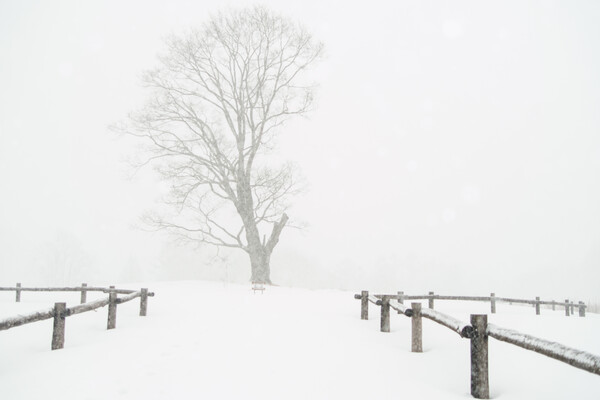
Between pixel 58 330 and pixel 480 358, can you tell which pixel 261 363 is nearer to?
pixel 480 358

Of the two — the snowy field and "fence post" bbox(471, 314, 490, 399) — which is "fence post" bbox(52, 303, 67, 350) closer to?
the snowy field

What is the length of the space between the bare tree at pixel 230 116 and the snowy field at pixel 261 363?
1171 centimetres

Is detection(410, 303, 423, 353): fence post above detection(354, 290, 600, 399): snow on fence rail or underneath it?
A: underneath

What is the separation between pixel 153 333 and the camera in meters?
6.78

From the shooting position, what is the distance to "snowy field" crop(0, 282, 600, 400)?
159 inches

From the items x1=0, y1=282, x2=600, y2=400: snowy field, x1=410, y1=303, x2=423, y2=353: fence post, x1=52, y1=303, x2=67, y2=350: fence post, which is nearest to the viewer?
x1=0, y1=282, x2=600, y2=400: snowy field

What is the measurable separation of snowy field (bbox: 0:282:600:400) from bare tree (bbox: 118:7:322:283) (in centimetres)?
1171

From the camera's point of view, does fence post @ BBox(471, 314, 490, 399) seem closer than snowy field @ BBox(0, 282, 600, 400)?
Yes

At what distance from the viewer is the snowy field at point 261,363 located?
4051 mm

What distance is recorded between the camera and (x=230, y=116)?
68.9ft

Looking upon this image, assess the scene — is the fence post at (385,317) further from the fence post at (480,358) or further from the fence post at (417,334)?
the fence post at (480,358)

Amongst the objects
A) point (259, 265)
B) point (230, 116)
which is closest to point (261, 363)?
point (259, 265)

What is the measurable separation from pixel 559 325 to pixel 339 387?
8.92m


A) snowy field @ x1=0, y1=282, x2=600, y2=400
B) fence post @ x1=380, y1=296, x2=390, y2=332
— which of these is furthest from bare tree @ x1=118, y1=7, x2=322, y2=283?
fence post @ x1=380, y1=296, x2=390, y2=332
